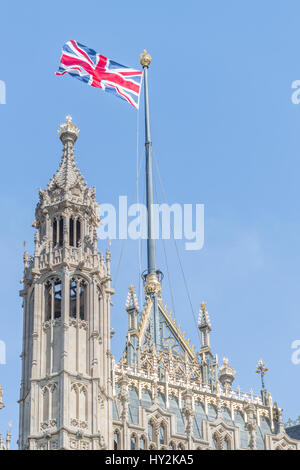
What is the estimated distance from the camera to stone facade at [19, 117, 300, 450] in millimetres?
89562

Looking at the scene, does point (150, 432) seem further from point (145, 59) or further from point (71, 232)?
point (145, 59)

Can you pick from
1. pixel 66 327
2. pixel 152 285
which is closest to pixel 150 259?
pixel 152 285

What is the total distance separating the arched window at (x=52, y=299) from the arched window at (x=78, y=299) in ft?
2.59

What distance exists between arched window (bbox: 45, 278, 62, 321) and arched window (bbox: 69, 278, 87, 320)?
0.79m

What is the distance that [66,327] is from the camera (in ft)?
300

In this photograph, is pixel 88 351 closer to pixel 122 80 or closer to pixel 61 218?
pixel 61 218

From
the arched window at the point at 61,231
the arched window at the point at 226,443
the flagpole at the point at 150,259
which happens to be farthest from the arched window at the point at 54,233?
the arched window at the point at 226,443

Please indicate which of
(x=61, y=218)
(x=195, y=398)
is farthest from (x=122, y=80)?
(x=195, y=398)

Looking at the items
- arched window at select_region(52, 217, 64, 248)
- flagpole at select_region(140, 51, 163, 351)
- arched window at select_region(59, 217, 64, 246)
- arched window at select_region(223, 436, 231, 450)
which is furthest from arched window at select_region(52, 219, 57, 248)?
arched window at select_region(223, 436, 231, 450)

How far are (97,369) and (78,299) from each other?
16.0 ft

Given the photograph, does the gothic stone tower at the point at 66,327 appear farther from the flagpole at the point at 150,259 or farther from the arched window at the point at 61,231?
the flagpole at the point at 150,259

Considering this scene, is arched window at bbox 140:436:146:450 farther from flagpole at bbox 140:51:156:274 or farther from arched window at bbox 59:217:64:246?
flagpole at bbox 140:51:156:274
